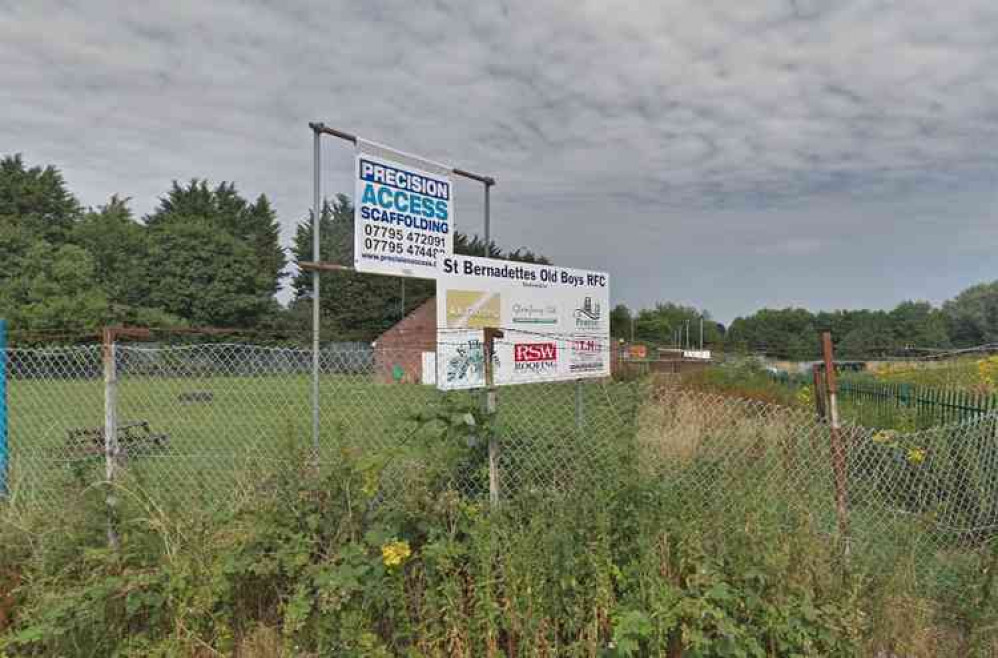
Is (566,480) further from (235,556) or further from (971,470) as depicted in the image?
(971,470)

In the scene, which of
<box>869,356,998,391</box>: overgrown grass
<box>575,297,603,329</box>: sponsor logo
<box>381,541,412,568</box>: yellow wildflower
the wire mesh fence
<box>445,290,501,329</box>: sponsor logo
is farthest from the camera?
<box>869,356,998,391</box>: overgrown grass

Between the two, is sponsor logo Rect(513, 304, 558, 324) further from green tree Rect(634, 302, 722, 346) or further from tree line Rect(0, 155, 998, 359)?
green tree Rect(634, 302, 722, 346)

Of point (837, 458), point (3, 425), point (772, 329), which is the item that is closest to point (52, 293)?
point (3, 425)

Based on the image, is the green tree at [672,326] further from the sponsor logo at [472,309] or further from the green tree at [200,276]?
the sponsor logo at [472,309]

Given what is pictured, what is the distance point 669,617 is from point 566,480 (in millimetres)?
963

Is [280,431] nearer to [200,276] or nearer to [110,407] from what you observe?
[110,407]

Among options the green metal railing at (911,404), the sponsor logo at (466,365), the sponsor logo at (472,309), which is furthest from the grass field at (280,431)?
the green metal railing at (911,404)

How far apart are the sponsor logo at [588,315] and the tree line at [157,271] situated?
34.8m

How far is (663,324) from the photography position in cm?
8931

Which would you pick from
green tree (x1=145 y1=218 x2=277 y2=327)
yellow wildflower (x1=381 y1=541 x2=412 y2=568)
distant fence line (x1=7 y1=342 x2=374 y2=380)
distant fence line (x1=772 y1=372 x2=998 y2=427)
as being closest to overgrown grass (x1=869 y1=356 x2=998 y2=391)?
distant fence line (x1=772 y1=372 x2=998 y2=427)

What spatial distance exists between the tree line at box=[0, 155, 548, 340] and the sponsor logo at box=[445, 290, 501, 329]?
35.9 m

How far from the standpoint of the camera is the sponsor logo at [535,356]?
231 inches

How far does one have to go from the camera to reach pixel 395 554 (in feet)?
9.89

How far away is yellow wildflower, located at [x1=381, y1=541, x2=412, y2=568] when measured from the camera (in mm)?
2994
